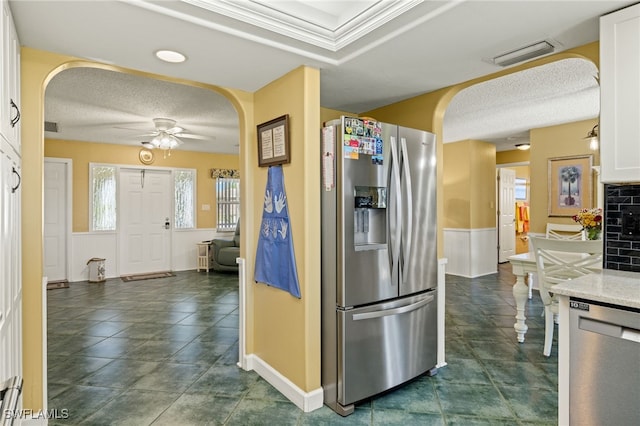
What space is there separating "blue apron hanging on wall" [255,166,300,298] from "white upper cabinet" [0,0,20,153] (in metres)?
1.45

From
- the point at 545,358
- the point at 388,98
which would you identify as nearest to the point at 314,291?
the point at 388,98

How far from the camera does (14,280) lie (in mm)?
1748

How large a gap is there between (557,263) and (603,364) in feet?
5.38

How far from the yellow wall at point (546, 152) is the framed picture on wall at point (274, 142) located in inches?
186

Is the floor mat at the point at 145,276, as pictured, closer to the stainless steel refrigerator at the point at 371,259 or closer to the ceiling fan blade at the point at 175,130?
the ceiling fan blade at the point at 175,130

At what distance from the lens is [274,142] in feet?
8.60

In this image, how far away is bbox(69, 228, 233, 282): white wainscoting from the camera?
6.34m

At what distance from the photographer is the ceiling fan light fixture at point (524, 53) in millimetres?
2105

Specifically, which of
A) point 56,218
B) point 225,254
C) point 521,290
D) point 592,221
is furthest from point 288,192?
point 56,218

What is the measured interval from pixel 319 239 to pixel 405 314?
0.79 m

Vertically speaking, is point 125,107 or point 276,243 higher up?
point 125,107

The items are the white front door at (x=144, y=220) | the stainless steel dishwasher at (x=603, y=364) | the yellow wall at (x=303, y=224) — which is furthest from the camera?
the white front door at (x=144, y=220)

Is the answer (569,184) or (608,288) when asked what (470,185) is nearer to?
(569,184)

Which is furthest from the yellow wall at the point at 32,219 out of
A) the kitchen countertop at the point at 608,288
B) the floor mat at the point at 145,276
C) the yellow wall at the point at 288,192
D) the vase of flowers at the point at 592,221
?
the floor mat at the point at 145,276
